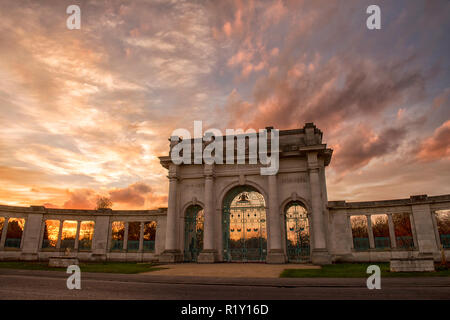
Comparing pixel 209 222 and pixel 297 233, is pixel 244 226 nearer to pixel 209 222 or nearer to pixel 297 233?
pixel 209 222

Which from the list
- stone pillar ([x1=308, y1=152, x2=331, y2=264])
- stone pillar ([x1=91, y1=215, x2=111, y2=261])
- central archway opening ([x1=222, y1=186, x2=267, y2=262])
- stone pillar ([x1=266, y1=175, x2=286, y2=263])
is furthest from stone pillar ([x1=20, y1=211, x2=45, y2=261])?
stone pillar ([x1=308, y1=152, x2=331, y2=264])

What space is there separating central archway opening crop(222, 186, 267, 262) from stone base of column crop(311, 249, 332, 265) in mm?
4689

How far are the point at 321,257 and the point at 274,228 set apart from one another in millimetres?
4420

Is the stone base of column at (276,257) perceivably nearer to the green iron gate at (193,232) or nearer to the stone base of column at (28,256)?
the green iron gate at (193,232)

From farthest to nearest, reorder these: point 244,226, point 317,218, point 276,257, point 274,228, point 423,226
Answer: point 244,226 → point 274,228 → point 317,218 → point 423,226 → point 276,257

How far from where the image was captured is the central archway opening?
2748cm

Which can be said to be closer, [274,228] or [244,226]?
[274,228]

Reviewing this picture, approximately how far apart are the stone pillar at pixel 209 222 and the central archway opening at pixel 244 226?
1569 mm

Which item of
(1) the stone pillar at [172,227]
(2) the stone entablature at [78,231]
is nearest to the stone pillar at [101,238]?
(2) the stone entablature at [78,231]

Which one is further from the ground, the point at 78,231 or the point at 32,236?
the point at 78,231

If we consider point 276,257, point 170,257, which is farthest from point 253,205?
point 170,257

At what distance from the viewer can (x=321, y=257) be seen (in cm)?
2400

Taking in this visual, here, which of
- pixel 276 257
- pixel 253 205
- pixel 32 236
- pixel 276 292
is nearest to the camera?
pixel 276 292
